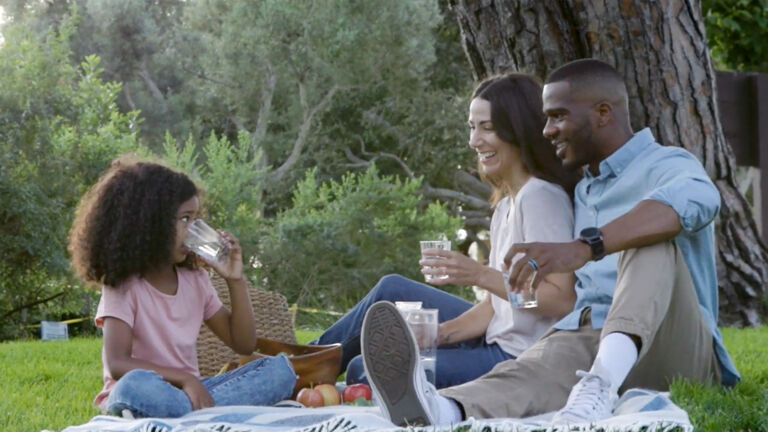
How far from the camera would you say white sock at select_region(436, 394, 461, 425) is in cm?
299

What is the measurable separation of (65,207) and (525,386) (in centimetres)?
789

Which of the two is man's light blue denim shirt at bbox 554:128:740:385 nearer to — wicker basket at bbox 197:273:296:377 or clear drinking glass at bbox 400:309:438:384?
clear drinking glass at bbox 400:309:438:384

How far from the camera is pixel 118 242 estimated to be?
3719mm

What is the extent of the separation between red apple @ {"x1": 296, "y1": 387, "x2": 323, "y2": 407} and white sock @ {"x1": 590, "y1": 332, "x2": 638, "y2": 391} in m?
1.03

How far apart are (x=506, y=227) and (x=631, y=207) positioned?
0.45m

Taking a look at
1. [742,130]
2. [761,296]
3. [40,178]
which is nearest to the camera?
[761,296]

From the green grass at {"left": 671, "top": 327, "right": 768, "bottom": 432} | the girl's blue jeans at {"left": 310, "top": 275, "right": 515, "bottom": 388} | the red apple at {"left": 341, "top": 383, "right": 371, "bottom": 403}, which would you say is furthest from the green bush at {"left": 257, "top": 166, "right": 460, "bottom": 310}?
the green grass at {"left": 671, "top": 327, "right": 768, "bottom": 432}

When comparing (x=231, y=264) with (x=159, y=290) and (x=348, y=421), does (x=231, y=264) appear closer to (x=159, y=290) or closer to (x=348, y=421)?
(x=159, y=290)

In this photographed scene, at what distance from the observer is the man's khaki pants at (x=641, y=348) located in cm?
311

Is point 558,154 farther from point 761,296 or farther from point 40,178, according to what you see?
point 40,178

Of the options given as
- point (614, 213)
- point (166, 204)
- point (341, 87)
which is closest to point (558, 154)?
point (614, 213)

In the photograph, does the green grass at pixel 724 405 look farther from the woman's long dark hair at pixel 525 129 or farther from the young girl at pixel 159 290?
the young girl at pixel 159 290

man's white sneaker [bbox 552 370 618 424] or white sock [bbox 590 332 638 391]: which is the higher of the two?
white sock [bbox 590 332 638 391]

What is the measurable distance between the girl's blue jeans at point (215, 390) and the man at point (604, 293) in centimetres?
66
